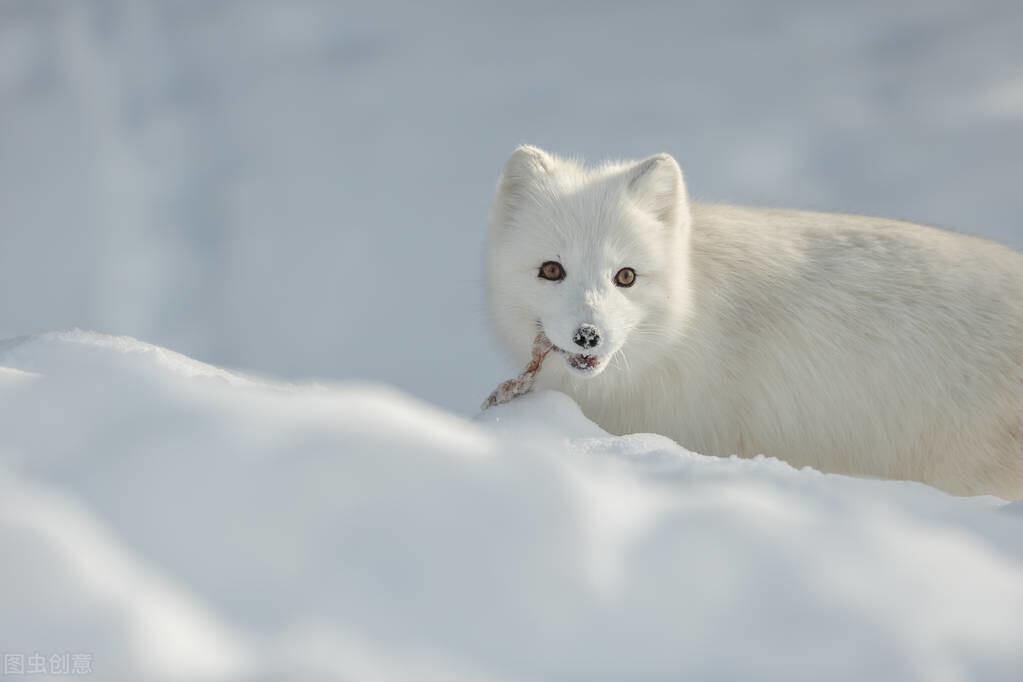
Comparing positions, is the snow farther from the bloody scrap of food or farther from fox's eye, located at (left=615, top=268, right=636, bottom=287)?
fox's eye, located at (left=615, top=268, right=636, bottom=287)

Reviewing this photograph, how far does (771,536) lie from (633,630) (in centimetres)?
35

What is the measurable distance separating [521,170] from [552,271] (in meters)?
0.48

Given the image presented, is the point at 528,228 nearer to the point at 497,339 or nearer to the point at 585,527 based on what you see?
the point at 497,339

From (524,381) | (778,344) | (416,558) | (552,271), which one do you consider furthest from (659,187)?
(416,558)

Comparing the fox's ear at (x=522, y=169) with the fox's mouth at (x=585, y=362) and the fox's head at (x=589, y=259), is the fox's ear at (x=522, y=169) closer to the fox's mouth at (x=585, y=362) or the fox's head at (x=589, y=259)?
the fox's head at (x=589, y=259)

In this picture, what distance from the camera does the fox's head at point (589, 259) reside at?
128 inches

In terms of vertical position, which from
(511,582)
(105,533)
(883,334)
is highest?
(883,334)

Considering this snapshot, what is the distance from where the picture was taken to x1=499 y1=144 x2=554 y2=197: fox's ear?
3.66 metres

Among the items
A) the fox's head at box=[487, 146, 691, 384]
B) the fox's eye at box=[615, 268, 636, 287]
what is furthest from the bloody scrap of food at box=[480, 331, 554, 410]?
the fox's eye at box=[615, 268, 636, 287]

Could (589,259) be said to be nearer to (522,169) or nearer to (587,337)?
(587,337)

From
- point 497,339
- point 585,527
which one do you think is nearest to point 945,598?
point 585,527

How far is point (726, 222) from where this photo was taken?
4145mm

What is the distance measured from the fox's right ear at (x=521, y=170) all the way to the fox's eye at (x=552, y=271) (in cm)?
37

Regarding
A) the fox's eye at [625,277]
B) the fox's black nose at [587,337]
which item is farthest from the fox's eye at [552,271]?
the fox's black nose at [587,337]
